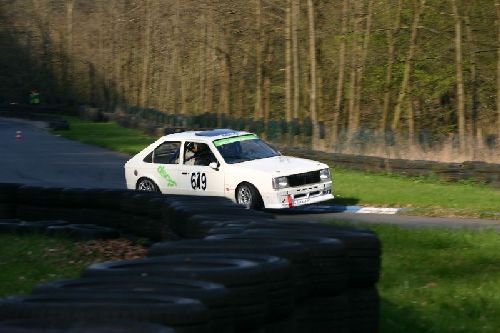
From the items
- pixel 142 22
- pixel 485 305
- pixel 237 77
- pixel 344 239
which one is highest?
pixel 142 22

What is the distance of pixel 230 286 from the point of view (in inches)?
218

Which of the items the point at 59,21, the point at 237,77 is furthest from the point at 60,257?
the point at 59,21

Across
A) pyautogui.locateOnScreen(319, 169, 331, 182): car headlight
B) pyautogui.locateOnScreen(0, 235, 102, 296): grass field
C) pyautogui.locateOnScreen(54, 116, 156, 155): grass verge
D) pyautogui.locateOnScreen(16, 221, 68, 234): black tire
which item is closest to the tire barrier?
pyautogui.locateOnScreen(0, 235, 102, 296): grass field

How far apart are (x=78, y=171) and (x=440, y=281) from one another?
2171 centimetres

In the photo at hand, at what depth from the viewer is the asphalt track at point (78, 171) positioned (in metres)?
18.3

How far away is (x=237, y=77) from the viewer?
5403 centimetres

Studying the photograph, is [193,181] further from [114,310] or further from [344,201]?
[114,310]

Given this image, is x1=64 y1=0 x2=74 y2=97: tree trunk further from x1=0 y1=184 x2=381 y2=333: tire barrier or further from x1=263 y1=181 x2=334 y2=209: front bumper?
x1=0 y1=184 x2=381 y2=333: tire barrier

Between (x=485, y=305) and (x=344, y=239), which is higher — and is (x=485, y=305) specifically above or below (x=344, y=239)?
below

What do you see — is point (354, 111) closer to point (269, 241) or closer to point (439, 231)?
point (439, 231)

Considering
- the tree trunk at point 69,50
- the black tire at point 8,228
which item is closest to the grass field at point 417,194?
the black tire at point 8,228

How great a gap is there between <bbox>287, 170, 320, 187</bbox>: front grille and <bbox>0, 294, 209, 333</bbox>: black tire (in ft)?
46.7

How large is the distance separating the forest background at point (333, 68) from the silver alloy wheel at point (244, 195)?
8642 mm

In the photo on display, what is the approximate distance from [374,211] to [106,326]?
16.0 metres
